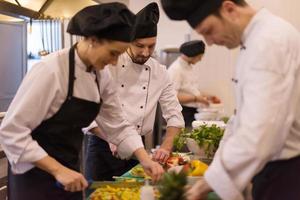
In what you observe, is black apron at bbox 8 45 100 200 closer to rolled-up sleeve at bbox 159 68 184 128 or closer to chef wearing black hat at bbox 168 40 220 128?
rolled-up sleeve at bbox 159 68 184 128

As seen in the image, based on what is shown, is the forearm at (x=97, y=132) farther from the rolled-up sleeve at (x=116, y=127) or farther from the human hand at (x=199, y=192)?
the human hand at (x=199, y=192)

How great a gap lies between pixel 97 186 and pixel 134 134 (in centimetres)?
30

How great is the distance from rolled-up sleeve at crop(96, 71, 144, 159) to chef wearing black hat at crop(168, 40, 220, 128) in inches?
98.7

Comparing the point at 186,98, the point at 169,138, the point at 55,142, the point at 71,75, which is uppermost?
the point at 71,75

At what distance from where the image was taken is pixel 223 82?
4.88m

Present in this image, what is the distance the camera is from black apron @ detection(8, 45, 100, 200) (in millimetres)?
1372

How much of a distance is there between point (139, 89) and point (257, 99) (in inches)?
50.2

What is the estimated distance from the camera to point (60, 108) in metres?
1.37

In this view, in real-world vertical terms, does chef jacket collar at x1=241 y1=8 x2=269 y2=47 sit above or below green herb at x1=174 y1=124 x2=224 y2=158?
above

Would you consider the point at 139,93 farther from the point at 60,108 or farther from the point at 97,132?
the point at 60,108

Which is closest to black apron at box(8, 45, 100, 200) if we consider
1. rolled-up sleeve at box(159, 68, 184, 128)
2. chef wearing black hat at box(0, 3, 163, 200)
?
chef wearing black hat at box(0, 3, 163, 200)

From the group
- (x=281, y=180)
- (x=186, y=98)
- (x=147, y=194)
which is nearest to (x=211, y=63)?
(x=186, y=98)

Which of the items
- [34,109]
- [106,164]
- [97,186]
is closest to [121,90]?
[106,164]

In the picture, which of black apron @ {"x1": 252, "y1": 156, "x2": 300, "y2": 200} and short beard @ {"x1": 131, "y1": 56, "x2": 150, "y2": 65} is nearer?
black apron @ {"x1": 252, "y1": 156, "x2": 300, "y2": 200}
